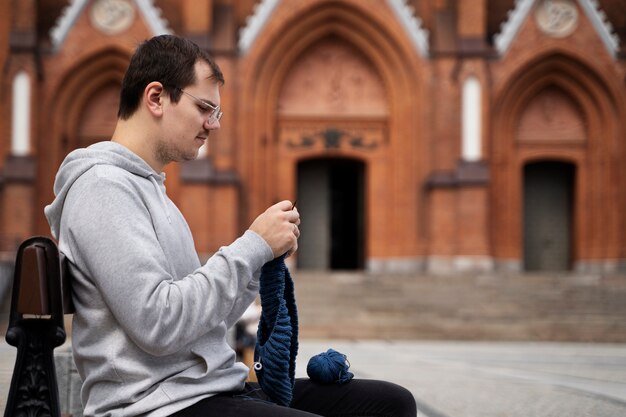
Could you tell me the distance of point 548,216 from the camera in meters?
27.0

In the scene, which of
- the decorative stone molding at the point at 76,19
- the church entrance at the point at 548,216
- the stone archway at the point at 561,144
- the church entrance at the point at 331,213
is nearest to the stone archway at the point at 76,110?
the decorative stone molding at the point at 76,19

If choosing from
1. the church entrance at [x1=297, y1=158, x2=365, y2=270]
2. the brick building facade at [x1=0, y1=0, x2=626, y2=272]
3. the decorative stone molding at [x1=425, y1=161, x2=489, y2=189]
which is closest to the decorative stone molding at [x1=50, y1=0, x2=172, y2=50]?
the brick building facade at [x1=0, y1=0, x2=626, y2=272]

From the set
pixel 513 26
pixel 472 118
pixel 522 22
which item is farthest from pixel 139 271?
pixel 522 22

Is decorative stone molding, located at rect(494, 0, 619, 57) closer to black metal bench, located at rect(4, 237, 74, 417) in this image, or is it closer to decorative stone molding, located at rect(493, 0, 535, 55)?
decorative stone molding, located at rect(493, 0, 535, 55)

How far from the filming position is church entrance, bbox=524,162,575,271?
26.9 metres

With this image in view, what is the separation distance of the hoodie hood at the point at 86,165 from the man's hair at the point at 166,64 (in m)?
0.18

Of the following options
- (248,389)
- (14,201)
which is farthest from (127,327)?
(14,201)

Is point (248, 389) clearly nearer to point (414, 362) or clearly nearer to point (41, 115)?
point (414, 362)

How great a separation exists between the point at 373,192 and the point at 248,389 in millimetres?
23284

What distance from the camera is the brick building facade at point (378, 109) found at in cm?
2402

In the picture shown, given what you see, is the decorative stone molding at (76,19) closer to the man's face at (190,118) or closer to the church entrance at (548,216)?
the church entrance at (548,216)

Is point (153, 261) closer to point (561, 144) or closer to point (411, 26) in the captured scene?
point (411, 26)

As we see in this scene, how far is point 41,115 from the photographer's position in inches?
973

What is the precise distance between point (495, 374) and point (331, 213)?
1844 cm
